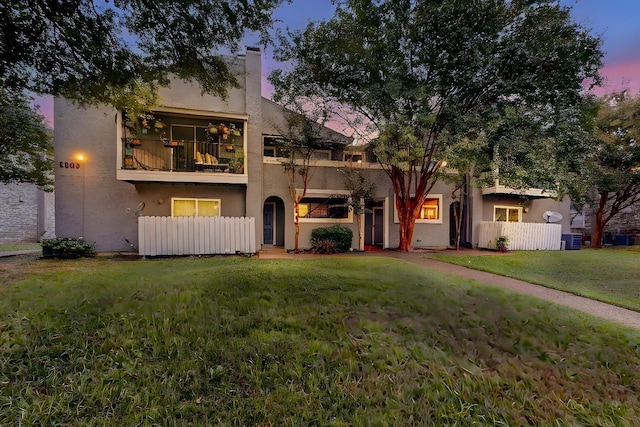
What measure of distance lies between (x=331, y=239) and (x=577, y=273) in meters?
7.70

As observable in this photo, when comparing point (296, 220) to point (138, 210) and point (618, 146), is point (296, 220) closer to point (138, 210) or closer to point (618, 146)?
point (138, 210)

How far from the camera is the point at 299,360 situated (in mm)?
2820

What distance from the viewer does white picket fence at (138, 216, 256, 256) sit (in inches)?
375

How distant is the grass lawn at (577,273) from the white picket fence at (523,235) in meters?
2.17

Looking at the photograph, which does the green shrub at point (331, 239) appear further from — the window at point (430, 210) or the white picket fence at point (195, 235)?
the window at point (430, 210)

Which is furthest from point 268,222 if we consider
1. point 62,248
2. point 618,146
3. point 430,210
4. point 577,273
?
point 618,146

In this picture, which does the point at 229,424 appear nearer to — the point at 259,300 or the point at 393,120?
the point at 259,300

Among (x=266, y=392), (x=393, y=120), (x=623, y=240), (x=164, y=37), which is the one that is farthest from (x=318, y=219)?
(x=623, y=240)

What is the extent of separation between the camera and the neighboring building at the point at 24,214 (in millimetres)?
16969

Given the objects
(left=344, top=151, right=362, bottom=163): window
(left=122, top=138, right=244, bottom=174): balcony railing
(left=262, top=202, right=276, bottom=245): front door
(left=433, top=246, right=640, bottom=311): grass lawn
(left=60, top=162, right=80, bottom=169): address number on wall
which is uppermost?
(left=344, top=151, right=362, bottom=163): window

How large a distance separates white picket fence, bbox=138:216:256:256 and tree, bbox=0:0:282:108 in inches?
167

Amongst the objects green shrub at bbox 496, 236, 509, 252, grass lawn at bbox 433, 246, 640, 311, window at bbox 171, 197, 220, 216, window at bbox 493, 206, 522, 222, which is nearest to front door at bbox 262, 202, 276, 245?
window at bbox 171, 197, 220, 216

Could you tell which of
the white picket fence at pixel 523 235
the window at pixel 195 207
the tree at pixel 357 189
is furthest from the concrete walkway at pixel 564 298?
the window at pixel 195 207

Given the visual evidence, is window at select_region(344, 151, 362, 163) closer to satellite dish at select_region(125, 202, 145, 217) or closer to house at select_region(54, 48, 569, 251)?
house at select_region(54, 48, 569, 251)
